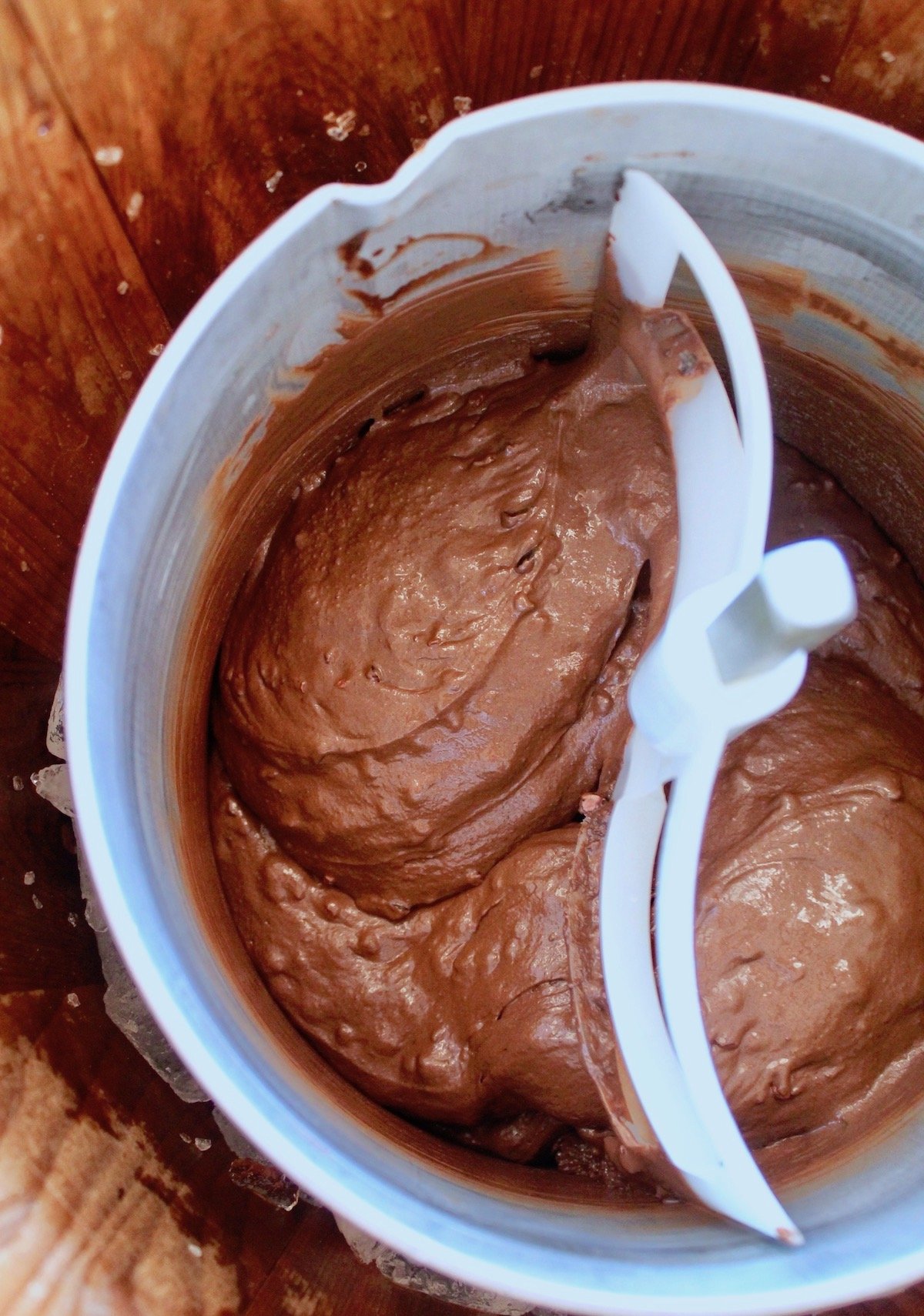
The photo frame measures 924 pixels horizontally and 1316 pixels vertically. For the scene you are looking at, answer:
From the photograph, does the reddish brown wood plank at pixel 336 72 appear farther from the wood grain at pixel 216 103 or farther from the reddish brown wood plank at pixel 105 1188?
the reddish brown wood plank at pixel 105 1188

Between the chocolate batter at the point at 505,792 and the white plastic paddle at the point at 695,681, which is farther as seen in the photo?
the chocolate batter at the point at 505,792

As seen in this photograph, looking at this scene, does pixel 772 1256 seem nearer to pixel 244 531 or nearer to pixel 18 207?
pixel 244 531

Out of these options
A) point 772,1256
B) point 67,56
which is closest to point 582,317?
point 67,56

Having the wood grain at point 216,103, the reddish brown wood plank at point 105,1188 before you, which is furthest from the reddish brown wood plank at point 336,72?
the reddish brown wood plank at point 105,1188

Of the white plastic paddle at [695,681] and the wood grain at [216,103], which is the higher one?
the wood grain at [216,103]

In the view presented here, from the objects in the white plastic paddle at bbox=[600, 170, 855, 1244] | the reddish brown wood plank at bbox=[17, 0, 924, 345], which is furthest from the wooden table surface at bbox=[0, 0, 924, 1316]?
the white plastic paddle at bbox=[600, 170, 855, 1244]

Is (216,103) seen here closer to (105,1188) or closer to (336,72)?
(336,72)

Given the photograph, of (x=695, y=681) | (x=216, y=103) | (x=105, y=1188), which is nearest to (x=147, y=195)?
(x=216, y=103)
